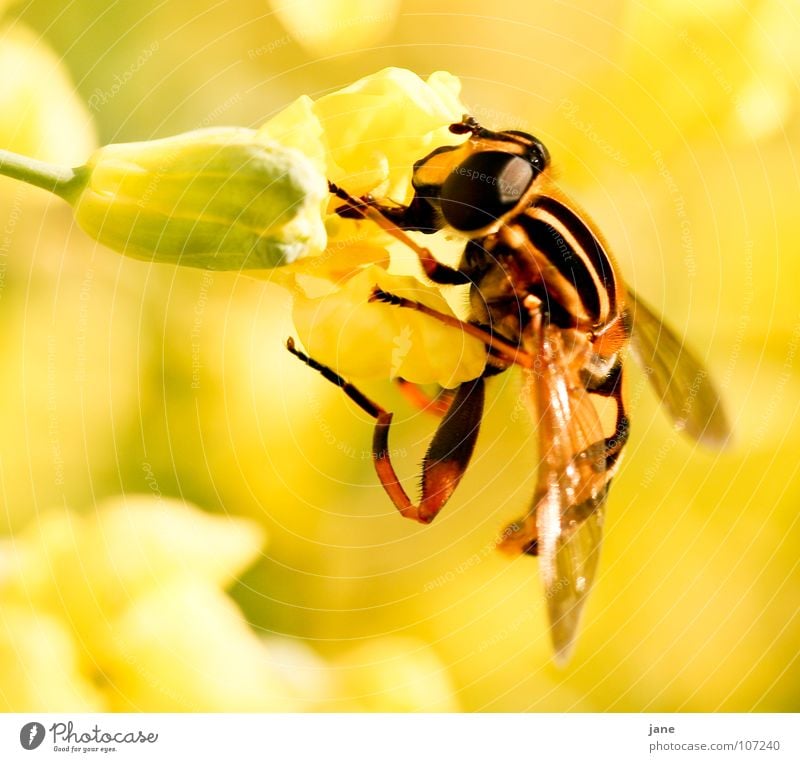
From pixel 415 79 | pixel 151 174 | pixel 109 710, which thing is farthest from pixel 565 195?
pixel 109 710

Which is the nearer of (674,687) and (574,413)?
(574,413)

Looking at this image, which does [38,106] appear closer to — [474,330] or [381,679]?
[474,330]

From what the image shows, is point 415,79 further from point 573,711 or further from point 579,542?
point 573,711

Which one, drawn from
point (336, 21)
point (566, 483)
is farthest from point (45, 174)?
point (566, 483)
